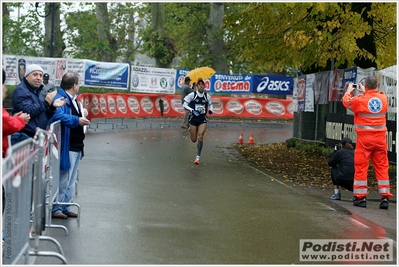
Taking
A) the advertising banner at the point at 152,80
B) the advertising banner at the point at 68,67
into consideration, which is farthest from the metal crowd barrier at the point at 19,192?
the advertising banner at the point at 152,80

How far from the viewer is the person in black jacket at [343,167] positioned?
12.4 m

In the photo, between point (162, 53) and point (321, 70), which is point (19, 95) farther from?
point (162, 53)

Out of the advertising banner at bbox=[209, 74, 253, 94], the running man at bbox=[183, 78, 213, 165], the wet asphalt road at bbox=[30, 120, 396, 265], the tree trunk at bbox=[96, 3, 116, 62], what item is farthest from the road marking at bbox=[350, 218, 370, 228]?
the tree trunk at bbox=[96, 3, 116, 62]

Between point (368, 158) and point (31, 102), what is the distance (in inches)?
203

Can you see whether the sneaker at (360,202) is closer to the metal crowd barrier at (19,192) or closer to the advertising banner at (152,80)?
the metal crowd barrier at (19,192)

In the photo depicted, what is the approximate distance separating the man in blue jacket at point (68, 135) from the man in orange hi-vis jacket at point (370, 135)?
409cm

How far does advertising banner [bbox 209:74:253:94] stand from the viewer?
37.3 meters

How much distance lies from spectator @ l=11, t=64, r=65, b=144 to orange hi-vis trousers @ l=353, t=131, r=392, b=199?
185 inches

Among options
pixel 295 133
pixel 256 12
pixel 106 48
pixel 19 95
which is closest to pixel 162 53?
pixel 106 48

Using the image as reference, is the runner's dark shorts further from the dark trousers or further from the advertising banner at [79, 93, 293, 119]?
the advertising banner at [79, 93, 293, 119]

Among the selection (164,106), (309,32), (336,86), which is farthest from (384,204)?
(164,106)

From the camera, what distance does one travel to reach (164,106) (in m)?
33.7

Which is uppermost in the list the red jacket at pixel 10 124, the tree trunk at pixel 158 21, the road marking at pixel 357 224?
the tree trunk at pixel 158 21

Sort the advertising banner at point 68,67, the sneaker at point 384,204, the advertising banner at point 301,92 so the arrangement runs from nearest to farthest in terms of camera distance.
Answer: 1. the sneaker at point 384,204
2. the advertising banner at point 301,92
3. the advertising banner at point 68,67
